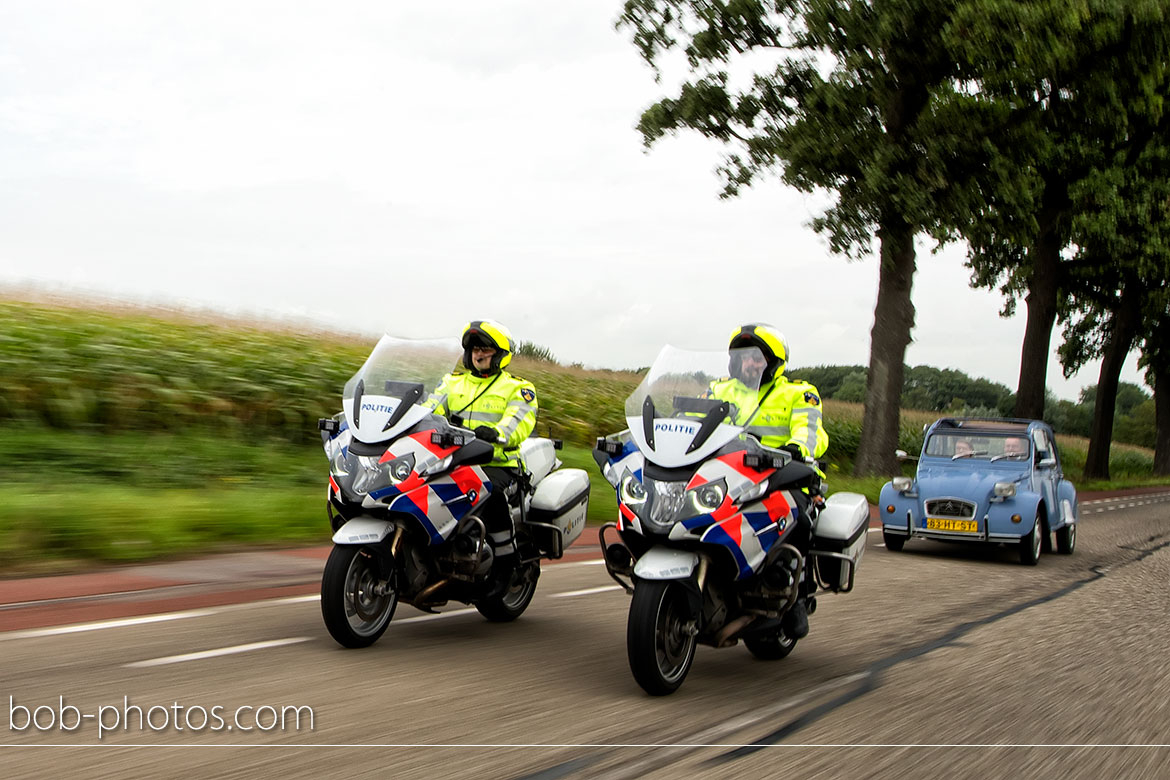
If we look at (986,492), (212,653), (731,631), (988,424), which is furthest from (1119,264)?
(212,653)

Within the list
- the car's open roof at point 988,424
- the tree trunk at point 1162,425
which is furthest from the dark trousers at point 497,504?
the tree trunk at point 1162,425

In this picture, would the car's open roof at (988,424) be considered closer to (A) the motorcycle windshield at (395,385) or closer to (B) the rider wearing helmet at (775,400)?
(B) the rider wearing helmet at (775,400)

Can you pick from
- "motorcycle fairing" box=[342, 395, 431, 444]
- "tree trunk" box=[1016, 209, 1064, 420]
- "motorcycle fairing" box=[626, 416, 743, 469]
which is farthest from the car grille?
"tree trunk" box=[1016, 209, 1064, 420]

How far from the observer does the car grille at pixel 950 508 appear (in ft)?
42.3

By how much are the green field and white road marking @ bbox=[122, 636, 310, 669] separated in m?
3.04

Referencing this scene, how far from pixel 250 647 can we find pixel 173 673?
0.67m

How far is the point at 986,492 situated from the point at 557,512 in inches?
304

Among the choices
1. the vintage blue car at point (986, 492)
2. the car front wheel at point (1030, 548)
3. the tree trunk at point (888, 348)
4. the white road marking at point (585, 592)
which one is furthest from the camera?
the tree trunk at point (888, 348)

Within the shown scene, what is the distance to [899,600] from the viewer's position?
9.18 m

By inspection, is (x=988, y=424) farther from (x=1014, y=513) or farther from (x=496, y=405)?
(x=496, y=405)

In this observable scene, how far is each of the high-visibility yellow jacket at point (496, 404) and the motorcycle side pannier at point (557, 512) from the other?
0.37 m

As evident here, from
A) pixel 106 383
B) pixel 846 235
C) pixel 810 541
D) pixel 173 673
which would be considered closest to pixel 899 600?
pixel 810 541

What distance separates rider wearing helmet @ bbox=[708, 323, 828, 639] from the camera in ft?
19.3

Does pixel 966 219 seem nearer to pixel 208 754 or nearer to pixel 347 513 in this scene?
pixel 347 513
